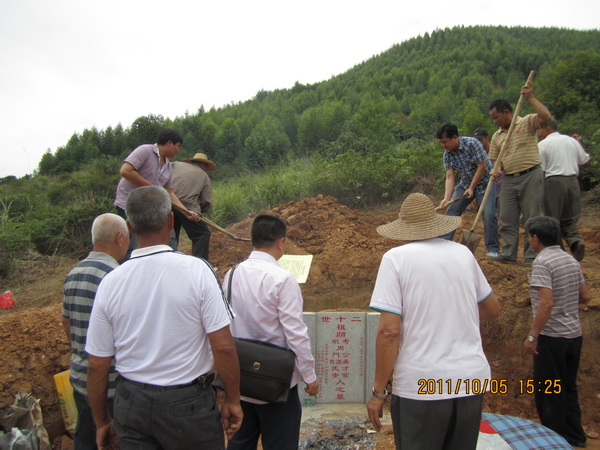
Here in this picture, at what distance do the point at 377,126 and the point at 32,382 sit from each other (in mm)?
17323

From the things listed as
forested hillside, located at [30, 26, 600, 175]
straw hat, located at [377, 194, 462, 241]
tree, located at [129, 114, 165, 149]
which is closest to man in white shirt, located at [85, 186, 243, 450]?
straw hat, located at [377, 194, 462, 241]

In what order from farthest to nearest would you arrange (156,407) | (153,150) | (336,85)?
(336,85), (153,150), (156,407)

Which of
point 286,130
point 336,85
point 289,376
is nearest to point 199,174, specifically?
point 289,376

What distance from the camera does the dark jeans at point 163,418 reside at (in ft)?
5.61

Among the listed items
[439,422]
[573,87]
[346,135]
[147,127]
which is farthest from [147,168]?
[147,127]

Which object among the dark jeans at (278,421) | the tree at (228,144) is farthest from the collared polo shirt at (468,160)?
the tree at (228,144)

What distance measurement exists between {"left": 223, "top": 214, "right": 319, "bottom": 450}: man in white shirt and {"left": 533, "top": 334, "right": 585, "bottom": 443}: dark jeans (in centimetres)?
189

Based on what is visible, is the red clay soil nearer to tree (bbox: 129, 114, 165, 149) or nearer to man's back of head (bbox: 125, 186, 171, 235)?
man's back of head (bbox: 125, 186, 171, 235)

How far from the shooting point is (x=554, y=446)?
9.02 feet

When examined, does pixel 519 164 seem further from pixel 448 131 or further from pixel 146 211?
pixel 146 211

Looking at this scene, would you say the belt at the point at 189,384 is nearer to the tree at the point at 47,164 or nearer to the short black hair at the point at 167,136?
the short black hair at the point at 167,136

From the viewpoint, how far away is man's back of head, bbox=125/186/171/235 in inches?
71.2

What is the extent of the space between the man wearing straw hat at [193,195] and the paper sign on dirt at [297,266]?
0.96 m

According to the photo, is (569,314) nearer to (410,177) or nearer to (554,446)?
(554,446)
